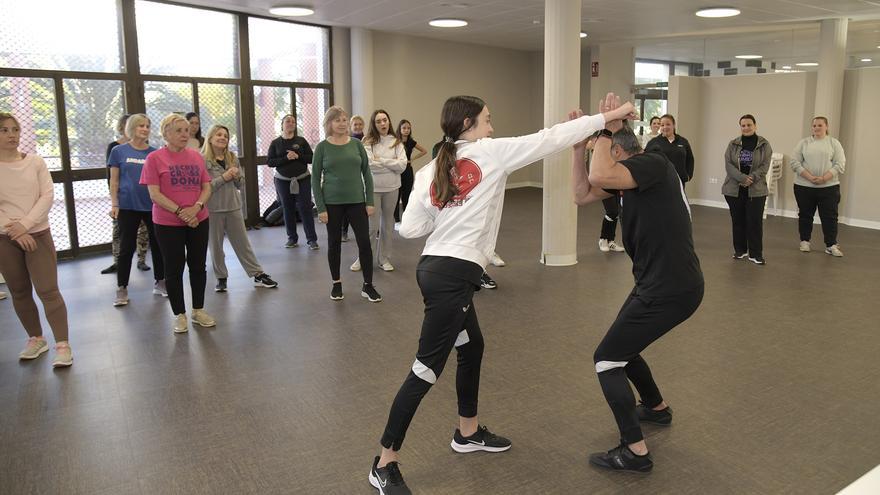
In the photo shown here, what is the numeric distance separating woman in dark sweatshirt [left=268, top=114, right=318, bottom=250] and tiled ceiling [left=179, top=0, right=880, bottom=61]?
1.73 meters

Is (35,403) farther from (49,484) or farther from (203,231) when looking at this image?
(203,231)

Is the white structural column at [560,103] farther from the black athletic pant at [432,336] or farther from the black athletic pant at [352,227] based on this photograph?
the black athletic pant at [432,336]

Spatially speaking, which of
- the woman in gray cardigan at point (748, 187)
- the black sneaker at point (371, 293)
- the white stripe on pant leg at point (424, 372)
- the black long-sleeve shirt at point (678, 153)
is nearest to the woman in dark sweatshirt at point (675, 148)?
the black long-sleeve shirt at point (678, 153)

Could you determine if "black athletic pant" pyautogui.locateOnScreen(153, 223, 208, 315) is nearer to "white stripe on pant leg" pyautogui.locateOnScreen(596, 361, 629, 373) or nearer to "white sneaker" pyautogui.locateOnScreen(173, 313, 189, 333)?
"white sneaker" pyautogui.locateOnScreen(173, 313, 189, 333)

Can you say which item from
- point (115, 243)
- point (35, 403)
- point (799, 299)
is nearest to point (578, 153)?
point (35, 403)

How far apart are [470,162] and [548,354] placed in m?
2.09

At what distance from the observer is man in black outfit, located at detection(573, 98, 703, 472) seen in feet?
8.84

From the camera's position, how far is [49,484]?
2.88 meters

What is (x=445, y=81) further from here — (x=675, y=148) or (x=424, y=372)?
(x=424, y=372)

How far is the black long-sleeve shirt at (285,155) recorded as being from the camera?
27.0 feet

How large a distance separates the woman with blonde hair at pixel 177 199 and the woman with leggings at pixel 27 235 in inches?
25.3

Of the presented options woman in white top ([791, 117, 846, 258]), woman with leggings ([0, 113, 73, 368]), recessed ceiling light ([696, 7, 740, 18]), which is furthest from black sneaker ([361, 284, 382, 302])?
recessed ceiling light ([696, 7, 740, 18])

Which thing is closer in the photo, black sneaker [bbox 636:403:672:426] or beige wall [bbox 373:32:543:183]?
black sneaker [bbox 636:403:672:426]

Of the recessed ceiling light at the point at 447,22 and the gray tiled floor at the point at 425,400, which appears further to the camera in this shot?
the recessed ceiling light at the point at 447,22
